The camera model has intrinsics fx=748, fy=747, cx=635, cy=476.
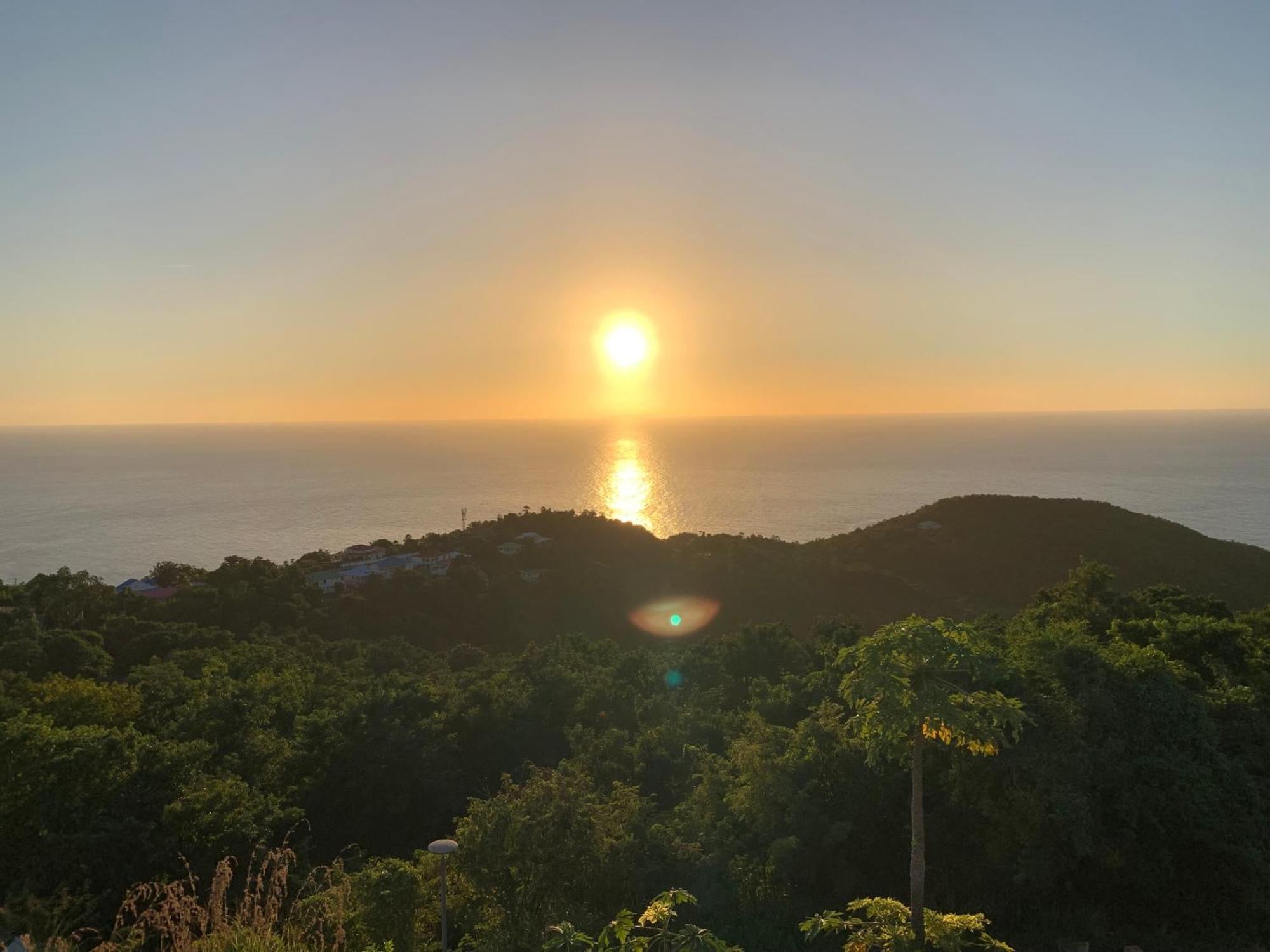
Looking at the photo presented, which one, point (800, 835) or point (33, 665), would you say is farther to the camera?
point (33, 665)

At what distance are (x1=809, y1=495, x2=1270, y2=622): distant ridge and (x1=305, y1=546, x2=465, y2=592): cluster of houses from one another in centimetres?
2699

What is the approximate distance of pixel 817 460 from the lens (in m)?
200

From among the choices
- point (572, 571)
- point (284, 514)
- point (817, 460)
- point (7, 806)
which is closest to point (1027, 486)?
point (817, 460)

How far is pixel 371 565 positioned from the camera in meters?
49.7

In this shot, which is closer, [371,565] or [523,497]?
[371,565]

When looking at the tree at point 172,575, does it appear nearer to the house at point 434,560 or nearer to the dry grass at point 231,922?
the house at point 434,560

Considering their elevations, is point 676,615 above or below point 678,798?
below

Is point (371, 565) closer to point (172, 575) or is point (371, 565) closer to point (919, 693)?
point (172, 575)

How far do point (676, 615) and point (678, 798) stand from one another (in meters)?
25.3

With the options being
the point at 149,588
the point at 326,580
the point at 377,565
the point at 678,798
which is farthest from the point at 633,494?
the point at 678,798

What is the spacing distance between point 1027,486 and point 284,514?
398 feet

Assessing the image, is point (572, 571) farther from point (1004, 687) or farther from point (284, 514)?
point (284, 514)

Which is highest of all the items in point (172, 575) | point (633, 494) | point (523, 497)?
point (172, 575)

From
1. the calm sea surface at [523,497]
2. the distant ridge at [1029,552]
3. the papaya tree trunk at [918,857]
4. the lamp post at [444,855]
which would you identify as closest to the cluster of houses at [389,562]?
the distant ridge at [1029,552]
